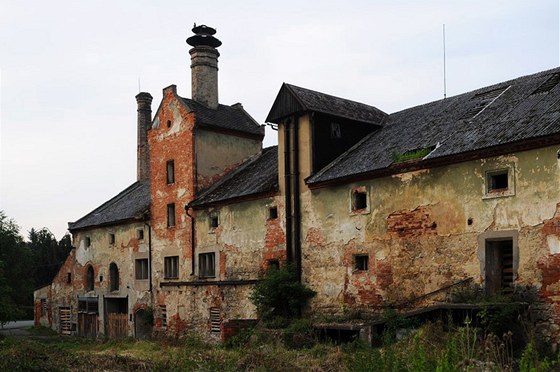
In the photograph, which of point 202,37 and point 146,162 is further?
point 146,162

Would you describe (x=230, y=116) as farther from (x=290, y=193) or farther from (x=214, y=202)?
(x=290, y=193)

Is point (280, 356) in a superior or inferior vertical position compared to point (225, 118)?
inferior

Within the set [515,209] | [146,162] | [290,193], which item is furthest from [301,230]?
[146,162]

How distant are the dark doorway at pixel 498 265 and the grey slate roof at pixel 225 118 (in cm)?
1402

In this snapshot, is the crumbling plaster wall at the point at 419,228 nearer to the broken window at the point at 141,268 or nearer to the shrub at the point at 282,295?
the shrub at the point at 282,295

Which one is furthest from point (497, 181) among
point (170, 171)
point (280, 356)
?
point (170, 171)

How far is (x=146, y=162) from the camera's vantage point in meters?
35.8

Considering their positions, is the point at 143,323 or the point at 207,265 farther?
the point at 143,323

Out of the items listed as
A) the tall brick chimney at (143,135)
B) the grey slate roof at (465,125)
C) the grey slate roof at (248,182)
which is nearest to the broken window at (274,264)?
the grey slate roof at (248,182)

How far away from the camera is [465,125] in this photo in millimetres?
18562

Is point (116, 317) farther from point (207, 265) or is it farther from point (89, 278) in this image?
point (207, 265)

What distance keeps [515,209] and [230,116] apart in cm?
1556

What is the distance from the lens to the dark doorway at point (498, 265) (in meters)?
16.1

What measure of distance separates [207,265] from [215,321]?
2.28 metres
